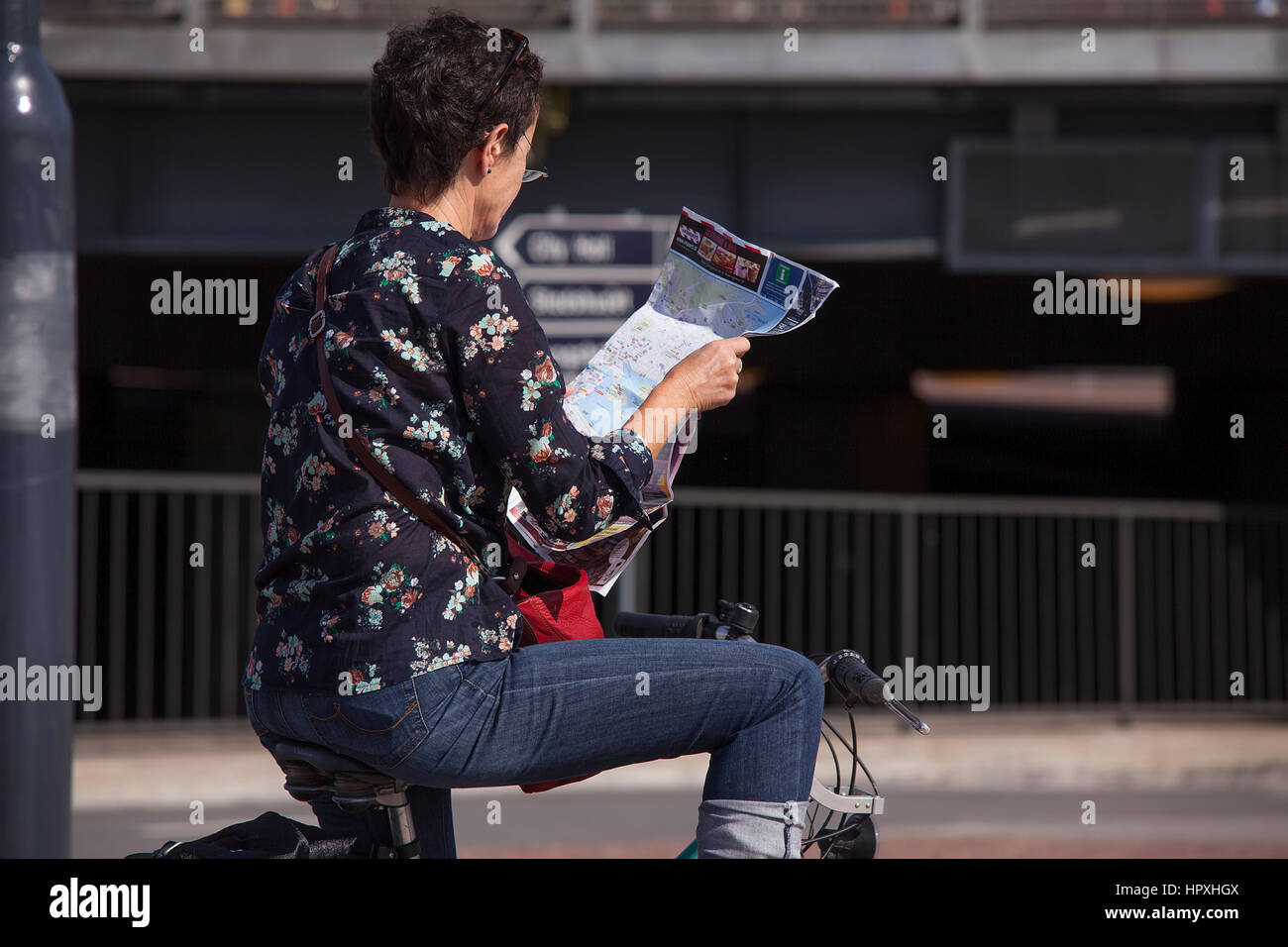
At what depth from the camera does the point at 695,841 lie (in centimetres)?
242

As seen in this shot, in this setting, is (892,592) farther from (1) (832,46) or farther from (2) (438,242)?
(2) (438,242)

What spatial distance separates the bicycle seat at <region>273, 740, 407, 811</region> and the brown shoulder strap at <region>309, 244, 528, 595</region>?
374 mm

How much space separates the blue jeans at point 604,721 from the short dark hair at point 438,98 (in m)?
0.84

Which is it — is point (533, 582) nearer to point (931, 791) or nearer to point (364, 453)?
point (364, 453)

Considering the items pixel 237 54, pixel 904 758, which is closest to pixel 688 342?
pixel 904 758

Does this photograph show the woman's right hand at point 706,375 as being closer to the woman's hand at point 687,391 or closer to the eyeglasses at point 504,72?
the woman's hand at point 687,391

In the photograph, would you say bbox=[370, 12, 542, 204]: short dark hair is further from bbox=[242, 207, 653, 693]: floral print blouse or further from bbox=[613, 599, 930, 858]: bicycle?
bbox=[613, 599, 930, 858]: bicycle

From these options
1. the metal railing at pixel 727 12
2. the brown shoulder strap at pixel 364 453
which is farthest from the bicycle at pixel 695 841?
the metal railing at pixel 727 12

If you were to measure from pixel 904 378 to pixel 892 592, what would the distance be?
8.54m

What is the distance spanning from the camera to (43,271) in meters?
3.82

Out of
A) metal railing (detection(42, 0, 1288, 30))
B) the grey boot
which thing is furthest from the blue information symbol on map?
metal railing (detection(42, 0, 1288, 30))

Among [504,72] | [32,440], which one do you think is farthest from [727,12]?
[504,72]
